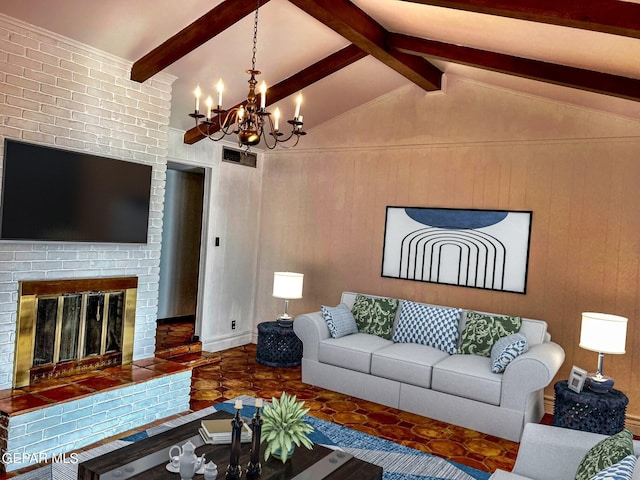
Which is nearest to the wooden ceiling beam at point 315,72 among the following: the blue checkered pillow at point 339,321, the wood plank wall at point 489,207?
the wood plank wall at point 489,207

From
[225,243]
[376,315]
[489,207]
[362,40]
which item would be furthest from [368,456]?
[225,243]

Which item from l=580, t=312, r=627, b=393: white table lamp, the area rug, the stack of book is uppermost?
l=580, t=312, r=627, b=393: white table lamp

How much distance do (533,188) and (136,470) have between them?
153 inches

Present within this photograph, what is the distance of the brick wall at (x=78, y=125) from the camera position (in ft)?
10.7

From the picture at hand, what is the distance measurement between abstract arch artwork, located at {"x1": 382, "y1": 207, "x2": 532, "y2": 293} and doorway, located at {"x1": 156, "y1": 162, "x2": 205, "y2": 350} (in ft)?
9.30

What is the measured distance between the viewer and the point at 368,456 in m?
3.35

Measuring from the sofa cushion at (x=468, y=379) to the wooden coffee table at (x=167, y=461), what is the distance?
1.67m

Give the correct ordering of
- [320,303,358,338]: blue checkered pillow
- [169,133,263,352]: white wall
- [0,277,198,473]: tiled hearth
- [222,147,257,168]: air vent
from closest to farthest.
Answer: [0,277,198,473]: tiled hearth, [320,303,358,338]: blue checkered pillow, [169,133,263,352]: white wall, [222,147,257,168]: air vent

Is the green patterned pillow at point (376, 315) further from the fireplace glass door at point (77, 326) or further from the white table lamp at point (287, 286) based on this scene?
the fireplace glass door at point (77, 326)

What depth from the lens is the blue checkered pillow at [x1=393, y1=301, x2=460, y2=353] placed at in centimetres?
451

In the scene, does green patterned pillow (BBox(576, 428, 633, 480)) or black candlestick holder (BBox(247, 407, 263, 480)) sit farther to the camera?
black candlestick holder (BBox(247, 407, 263, 480))

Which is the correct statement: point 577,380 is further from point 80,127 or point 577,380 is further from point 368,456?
point 80,127

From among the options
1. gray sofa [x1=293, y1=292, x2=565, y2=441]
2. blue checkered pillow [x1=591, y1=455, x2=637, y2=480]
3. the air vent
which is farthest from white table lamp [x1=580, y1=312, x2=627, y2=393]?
the air vent

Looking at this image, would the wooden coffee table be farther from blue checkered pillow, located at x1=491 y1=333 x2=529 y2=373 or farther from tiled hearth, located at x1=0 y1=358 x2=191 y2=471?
blue checkered pillow, located at x1=491 y1=333 x2=529 y2=373
